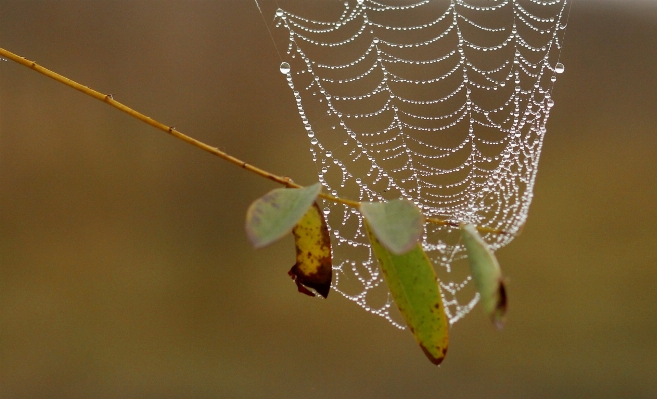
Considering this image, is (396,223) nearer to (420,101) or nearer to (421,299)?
(421,299)

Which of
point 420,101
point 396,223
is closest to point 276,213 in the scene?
point 396,223

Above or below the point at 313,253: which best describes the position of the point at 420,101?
above

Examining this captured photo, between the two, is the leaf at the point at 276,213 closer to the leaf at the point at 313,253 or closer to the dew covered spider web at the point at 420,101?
the leaf at the point at 313,253

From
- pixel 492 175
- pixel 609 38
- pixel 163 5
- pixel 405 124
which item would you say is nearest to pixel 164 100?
pixel 163 5

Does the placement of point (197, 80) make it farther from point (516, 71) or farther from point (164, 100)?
point (516, 71)

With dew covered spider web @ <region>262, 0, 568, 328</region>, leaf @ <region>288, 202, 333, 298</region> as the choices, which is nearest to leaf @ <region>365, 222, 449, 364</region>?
leaf @ <region>288, 202, 333, 298</region>

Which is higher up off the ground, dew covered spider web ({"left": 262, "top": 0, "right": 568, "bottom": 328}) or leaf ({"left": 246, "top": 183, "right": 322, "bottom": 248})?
dew covered spider web ({"left": 262, "top": 0, "right": 568, "bottom": 328})

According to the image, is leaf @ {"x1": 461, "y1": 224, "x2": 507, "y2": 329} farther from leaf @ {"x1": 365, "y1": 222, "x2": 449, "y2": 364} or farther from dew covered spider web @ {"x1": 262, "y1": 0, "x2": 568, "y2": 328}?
dew covered spider web @ {"x1": 262, "y1": 0, "x2": 568, "y2": 328}

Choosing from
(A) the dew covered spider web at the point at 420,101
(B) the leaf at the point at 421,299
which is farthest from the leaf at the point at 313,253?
(A) the dew covered spider web at the point at 420,101
